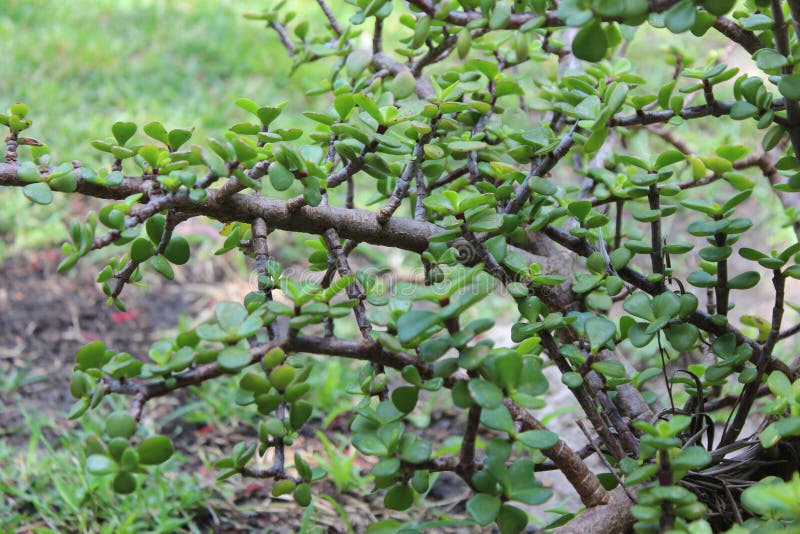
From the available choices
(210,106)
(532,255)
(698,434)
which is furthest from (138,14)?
(698,434)

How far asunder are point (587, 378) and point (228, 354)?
0.56 metres

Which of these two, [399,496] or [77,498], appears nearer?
[399,496]

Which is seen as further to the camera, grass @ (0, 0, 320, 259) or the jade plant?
grass @ (0, 0, 320, 259)

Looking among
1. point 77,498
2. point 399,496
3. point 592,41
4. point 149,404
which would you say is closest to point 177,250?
point 399,496

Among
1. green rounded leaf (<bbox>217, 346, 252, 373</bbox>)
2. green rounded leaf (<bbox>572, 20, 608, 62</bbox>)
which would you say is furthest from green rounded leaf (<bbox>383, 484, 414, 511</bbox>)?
green rounded leaf (<bbox>572, 20, 608, 62</bbox>)

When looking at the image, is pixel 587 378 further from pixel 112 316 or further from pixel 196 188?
pixel 112 316

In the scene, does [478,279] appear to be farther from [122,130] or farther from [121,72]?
[121,72]

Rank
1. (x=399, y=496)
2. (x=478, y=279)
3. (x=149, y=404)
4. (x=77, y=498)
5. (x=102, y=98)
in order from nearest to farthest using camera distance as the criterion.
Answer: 1. (x=399, y=496)
2. (x=478, y=279)
3. (x=77, y=498)
4. (x=149, y=404)
5. (x=102, y=98)

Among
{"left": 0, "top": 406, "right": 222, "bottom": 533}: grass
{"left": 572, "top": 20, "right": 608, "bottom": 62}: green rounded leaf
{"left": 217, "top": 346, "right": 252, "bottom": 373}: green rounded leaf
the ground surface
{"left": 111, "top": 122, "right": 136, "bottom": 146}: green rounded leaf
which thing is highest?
{"left": 572, "top": 20, "right": 608, "bottom": 62}: green rounded leaf

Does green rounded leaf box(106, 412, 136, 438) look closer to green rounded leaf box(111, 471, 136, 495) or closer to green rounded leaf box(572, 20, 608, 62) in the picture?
green rounded leaf box(111, 471, 136, 495)

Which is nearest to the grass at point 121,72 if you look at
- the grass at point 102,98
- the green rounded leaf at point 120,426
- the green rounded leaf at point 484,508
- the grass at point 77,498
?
the grass at point 102,98

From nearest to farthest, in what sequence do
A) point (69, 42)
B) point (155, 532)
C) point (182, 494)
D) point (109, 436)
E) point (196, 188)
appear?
point (109, 436)
point (196, 188)
point (155, 532)
point (182, 494)
point (69, 42)

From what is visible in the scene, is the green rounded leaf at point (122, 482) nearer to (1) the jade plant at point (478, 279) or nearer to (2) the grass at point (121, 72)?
(1) the jade plant at point (478, 279)

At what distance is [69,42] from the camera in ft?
12.8
